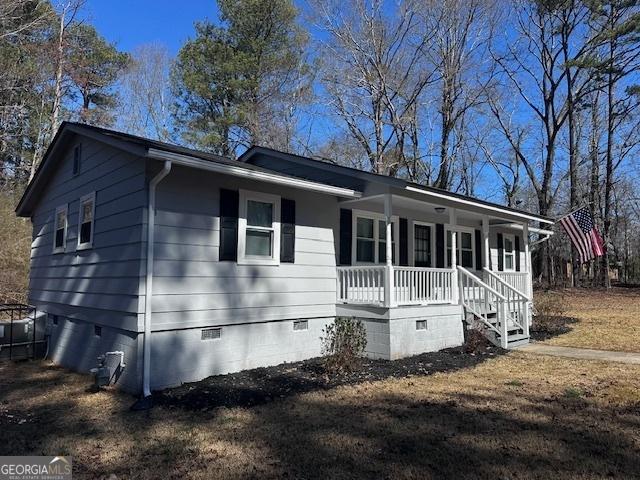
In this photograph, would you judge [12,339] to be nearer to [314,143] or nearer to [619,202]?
[314,143]

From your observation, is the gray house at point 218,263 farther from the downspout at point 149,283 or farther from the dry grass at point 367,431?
the dry grass at point 367,431

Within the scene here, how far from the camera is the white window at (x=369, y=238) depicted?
1035 cm

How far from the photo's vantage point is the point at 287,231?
866 centimetres

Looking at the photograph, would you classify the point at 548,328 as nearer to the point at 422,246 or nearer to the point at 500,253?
the point at 500,253

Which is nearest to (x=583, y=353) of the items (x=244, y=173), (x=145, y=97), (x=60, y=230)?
(x=244, y=173)

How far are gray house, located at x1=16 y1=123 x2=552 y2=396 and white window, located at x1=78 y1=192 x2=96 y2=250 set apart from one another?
0.12 ft

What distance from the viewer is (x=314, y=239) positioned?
30.2 ft

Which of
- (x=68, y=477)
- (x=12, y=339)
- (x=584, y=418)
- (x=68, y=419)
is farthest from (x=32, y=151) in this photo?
(x=584, y=418)

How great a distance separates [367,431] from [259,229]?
13.8 feet

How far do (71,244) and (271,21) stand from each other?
17.6 metres

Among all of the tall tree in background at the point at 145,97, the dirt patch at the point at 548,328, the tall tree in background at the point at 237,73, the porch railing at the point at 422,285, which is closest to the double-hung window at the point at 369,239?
the porch railing at the point at 422,285

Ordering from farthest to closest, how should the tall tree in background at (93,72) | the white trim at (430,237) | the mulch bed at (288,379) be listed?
the tall tree in background at (93,72) < the white trim at (430,237) < the mulch bed at (288,379)

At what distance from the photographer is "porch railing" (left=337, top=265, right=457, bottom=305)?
9.09m

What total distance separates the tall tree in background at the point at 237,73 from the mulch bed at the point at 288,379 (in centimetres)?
1609
